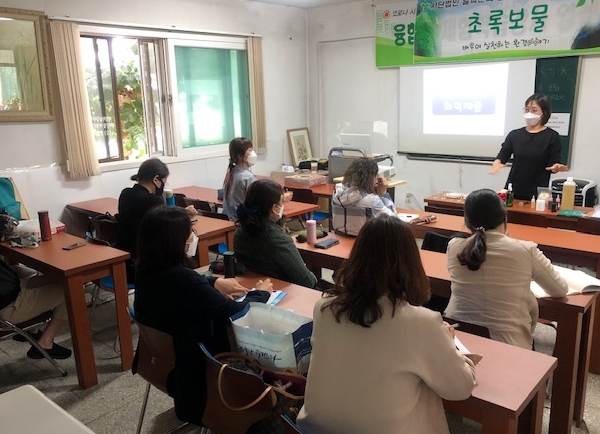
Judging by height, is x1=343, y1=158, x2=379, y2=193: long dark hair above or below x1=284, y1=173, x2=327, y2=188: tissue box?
above

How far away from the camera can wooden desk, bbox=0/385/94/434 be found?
2.81ft

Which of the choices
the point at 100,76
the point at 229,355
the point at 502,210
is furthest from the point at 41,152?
the point at 502,210

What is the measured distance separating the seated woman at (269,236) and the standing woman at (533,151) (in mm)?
2425

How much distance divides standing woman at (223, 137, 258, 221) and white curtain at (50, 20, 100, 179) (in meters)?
1.42

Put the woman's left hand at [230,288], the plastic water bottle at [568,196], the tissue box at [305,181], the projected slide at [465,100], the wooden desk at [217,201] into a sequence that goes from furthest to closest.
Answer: the projected slide at [465,100]
the tissue box at [305,181]
the wooden desk at [217,201]
the plastic water bottle at [568,196]
the woman's left hand at [230,288]

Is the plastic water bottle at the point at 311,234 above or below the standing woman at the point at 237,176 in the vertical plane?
below

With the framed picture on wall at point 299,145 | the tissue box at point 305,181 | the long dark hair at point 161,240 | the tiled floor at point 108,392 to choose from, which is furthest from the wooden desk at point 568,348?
the framed picture on wall at point 299,145

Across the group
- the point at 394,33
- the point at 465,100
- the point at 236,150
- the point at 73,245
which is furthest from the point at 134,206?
the point at 394,33

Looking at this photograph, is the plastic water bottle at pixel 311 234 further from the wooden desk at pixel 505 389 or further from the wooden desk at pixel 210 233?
the wooden desk at pixel 505 389

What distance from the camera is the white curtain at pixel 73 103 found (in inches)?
167

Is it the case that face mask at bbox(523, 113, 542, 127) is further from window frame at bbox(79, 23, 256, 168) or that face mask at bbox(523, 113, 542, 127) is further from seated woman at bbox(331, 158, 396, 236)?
window frame at bbox(79, 23, 256, 168)

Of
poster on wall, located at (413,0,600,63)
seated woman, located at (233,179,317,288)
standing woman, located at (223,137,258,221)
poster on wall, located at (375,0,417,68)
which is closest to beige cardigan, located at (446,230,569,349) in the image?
seated woman, located at (233,179,317,288)

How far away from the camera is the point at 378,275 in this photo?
139 cm

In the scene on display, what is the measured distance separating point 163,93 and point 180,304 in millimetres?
3883
